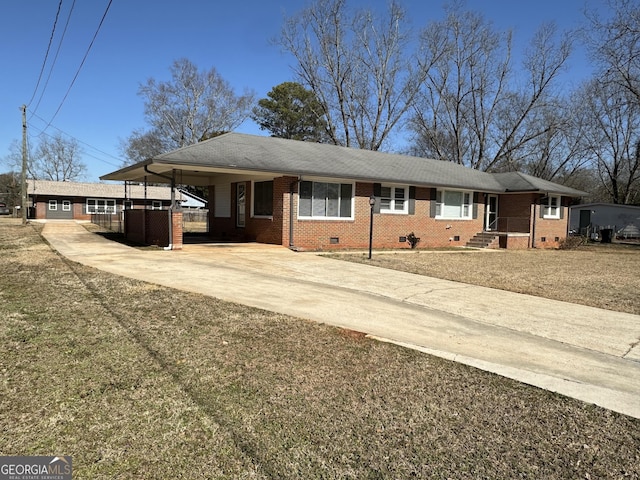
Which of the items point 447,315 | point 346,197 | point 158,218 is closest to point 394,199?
point 346,197

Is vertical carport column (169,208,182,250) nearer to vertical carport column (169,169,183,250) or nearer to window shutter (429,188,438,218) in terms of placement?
vertical carport column (169,169,183,250)

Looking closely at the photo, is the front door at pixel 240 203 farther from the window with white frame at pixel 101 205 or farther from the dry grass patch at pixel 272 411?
the window with white frame at pixel 101 205

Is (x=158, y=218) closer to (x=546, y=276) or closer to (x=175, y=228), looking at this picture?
(x=175, y=228)

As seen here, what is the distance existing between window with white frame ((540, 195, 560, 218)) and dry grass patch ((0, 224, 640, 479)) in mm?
22556

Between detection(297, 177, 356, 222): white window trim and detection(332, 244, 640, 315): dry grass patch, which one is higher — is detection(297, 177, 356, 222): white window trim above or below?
above

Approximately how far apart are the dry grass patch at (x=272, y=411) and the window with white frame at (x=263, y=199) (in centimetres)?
1129

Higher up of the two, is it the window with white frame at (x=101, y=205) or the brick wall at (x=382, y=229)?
the window with white frame at (x=101, y=205)

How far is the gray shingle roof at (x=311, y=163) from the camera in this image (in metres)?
13.9

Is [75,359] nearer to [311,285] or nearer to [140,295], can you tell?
[140,295]

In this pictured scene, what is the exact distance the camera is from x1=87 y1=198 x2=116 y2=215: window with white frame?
141 feet

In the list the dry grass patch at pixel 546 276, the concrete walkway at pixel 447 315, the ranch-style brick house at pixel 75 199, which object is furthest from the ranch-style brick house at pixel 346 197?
the ranch-style brick house at pixel 75 199

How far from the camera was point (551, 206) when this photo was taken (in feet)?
80.9

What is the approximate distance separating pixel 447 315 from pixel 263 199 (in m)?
11.1

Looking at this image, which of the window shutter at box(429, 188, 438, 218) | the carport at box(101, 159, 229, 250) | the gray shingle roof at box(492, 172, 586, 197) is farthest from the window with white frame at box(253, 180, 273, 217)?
the gray shingle roof at box(492, 172, 586, 197)
